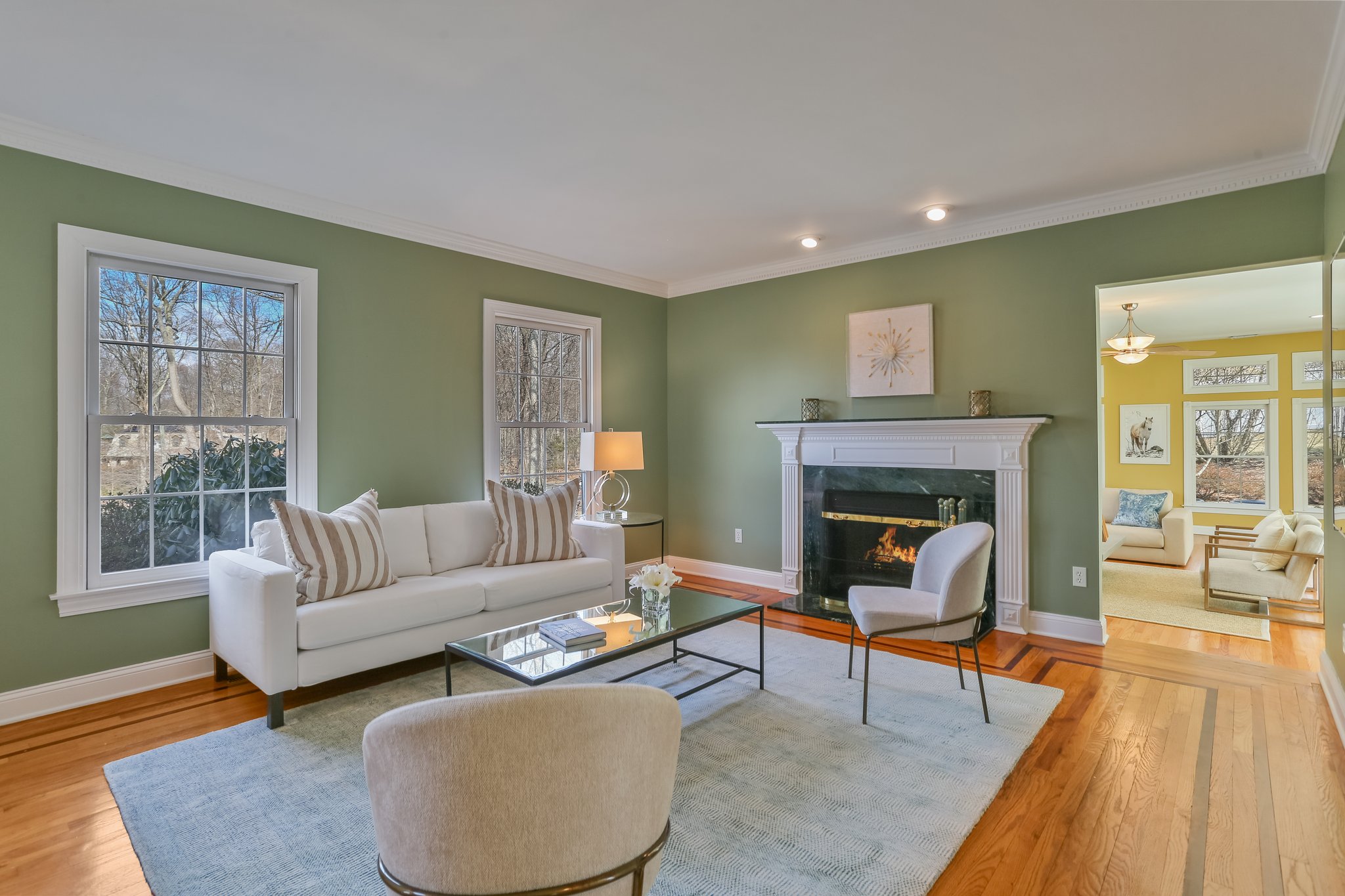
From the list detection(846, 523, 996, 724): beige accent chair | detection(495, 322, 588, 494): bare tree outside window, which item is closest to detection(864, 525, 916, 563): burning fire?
detection(846, 523, 996, 724): beige accent chair

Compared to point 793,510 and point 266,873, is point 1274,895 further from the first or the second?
point 793,510

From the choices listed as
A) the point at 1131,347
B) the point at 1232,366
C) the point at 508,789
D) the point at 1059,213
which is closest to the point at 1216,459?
the point at 1232,366

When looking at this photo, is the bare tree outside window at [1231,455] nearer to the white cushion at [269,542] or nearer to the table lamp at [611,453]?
the table lamp at [611,453]

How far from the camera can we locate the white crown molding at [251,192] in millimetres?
2963

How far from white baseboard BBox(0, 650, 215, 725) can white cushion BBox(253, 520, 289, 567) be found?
0.68 metres

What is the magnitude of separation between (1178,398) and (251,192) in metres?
9.26

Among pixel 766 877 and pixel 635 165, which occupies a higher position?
pixel 635 165

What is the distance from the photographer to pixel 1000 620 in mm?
4250

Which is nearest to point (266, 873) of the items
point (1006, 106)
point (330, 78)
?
point (330, 78)

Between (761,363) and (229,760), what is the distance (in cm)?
417

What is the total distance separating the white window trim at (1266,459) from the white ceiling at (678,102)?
5423 mm

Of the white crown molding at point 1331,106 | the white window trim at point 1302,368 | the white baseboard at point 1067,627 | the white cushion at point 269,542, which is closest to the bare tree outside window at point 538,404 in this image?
the white cushion at point 269,542

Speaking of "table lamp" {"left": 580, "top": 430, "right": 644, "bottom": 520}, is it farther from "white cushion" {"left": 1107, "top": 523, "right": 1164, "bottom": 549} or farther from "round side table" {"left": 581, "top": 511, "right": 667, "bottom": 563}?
"white cushion" {"left": 1107, "top": 523, "right": 1164, "bottom": 549}

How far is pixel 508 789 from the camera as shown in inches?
44.8
